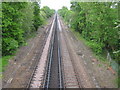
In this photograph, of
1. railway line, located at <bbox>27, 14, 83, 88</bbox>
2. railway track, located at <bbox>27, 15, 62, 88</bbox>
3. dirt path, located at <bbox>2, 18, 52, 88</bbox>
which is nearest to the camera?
railway track, located at <bbox>27, 15, 62, 88</bbox>

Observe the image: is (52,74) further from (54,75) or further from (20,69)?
(20,69)

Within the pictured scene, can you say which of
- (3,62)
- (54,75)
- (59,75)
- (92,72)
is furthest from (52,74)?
(3,62)

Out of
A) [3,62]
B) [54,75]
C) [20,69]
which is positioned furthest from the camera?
[3,62]

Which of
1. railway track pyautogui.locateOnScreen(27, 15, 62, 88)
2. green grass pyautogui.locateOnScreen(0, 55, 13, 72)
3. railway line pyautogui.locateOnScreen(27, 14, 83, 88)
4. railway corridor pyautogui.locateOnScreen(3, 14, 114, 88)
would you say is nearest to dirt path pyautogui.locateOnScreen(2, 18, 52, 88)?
railway corridor pyautogui.locateOnScreen(3, 14, 114, 88)

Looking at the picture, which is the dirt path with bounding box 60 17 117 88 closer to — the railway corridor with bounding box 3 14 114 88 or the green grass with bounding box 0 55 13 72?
the railway corridor with bounding box 3 14 114 88

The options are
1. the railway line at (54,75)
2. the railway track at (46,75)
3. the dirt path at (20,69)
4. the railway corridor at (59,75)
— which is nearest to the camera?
the railway track at (46,75)

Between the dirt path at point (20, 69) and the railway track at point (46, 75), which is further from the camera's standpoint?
the dirt path at point (20, 69)

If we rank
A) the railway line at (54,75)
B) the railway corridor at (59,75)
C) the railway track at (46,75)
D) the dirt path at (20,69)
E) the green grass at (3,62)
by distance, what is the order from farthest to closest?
the green grass at (3,62) < the dirt path at (20,69) < the railway corridor at (59,75) < the railway line at (54,75) < the railway track at (46,75)

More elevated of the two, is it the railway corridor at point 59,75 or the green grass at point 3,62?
the green grass at point 3,62

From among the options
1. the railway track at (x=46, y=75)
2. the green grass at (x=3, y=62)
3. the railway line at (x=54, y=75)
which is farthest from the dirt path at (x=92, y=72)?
the green grass at (x=3, y=62)

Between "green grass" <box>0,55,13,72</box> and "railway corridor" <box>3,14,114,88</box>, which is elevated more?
"green grass" <box>0,55,13,72</box>

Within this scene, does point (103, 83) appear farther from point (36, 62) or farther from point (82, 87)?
point (36, 62)

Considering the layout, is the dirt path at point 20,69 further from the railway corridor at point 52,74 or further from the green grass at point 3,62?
the green grass at point 3,62

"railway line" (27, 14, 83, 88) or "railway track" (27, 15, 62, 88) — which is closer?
"railway track" (27, 15, 62, 88)
